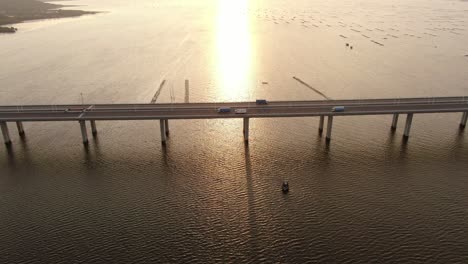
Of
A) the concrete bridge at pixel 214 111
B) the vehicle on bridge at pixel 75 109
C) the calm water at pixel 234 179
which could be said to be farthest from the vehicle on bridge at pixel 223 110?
the vehicle on bridge at pixel 75 109

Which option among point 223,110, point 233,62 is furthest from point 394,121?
point 233,62

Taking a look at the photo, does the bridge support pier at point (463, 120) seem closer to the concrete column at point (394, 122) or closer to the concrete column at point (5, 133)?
the concrete column at point (394, 122)

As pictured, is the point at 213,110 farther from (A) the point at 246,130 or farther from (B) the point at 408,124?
(B) the point at 408,124

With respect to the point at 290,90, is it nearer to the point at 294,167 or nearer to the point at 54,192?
the point at 294,167

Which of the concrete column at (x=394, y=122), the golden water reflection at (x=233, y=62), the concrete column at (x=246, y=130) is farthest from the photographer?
the golden water reflection at (x=233, y=62)

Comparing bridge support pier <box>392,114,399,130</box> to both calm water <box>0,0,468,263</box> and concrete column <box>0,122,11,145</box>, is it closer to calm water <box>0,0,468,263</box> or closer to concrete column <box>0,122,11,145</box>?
calm water <box>0,0,468,263</box>

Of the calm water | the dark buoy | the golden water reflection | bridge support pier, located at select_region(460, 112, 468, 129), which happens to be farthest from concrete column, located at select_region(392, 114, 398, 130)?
the golden water reflection
